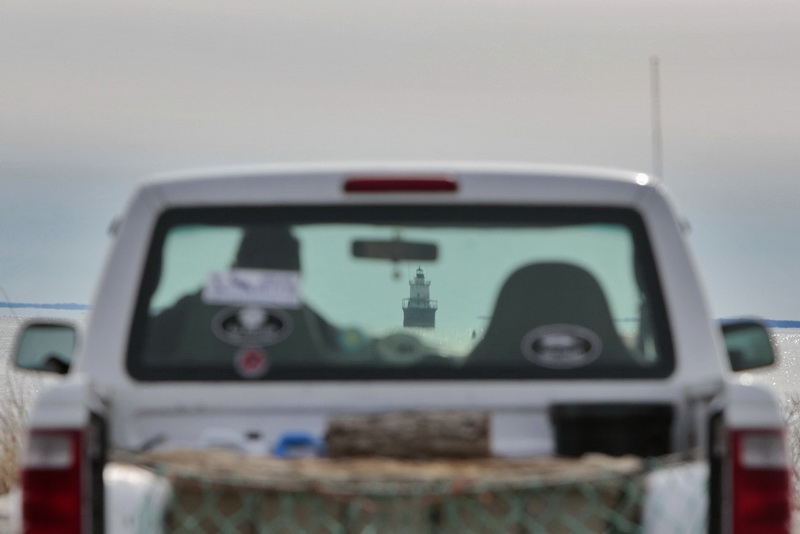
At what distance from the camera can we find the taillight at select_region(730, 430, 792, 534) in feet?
10.7

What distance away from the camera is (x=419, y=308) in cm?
619

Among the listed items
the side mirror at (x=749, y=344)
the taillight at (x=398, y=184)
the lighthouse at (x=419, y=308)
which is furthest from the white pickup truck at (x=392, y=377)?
the lighthouse at (x=419, y=308)

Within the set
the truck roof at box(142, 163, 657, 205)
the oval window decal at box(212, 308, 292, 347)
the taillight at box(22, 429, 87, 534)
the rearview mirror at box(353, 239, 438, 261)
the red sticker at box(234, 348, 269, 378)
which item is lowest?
the taillight at box(22, 429, 87, 534)

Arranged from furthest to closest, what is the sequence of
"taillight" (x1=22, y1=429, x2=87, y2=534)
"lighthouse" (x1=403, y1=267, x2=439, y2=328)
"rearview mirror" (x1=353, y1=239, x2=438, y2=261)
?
"lighthouse" (x1=403, y1=267, x2=439, y2=328) < "rearview mirror" (x1=353, y1=239, x2=438, y2=261) < "taillight" (x1=22, y1=429, x2=87, y2=534)

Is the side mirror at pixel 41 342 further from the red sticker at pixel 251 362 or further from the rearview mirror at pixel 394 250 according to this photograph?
the rearview mirror at pixel 394 250

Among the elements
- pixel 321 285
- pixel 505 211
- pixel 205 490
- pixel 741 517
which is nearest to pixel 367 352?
pixel 321 285

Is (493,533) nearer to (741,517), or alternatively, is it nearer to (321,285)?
(741,517)

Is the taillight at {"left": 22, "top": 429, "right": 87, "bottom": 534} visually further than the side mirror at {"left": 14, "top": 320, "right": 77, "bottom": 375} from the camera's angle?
No

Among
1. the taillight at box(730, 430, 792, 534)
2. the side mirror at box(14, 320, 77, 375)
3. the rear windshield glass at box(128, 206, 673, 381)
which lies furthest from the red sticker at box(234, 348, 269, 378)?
the taillight at box(730, 430, 792, 534)

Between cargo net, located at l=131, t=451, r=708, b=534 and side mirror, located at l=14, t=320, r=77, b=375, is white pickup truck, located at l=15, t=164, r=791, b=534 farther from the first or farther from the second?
side mirror, located at l=14, t=320, r=77, b=375

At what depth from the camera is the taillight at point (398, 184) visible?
3898 mm

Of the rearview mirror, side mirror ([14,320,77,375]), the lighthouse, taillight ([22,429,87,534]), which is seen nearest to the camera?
taillight ([22,429,87,534])

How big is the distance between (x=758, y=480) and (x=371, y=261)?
55.4 inches

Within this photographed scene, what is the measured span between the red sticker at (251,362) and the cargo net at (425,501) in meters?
0.46
